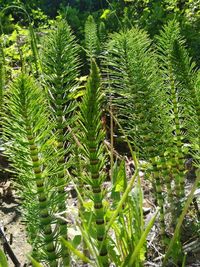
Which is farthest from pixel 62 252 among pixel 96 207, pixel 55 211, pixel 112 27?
pixel 112 27

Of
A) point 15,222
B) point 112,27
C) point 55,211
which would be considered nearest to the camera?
point 55,211

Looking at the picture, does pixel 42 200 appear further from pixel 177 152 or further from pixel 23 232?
pixel 23 232

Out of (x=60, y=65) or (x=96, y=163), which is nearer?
(x=96, y=163)

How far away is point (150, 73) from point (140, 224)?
1.39ft

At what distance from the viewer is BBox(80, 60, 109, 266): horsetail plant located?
687 mm

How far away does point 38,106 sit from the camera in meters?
0.77

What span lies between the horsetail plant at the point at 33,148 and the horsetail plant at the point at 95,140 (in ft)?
0.25

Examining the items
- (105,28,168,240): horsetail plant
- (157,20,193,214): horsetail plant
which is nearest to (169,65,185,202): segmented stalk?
(157,20,193,214): horsetail plant

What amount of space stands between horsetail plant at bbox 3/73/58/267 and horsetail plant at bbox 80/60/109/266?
78 mm

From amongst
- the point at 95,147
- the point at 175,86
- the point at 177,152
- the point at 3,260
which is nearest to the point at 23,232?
the point at 177,152

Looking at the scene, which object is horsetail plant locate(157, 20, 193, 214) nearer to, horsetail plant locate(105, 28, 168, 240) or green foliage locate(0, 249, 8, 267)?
horsetail plant locate(105, 28, 168, 240)

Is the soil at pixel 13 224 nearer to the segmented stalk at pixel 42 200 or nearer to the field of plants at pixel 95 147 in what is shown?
the field of plants at pixel 95 147

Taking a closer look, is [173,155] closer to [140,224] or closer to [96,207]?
[140,224]

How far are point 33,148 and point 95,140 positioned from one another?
0.37 feet
